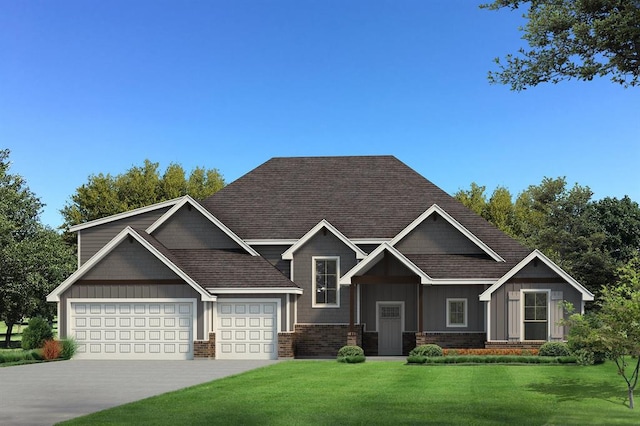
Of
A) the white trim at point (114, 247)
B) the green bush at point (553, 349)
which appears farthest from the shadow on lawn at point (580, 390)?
the white trim at point (114, 247)

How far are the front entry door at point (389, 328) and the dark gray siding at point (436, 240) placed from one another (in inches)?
105

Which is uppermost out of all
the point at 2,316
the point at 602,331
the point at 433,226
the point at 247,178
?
the point at 247,178

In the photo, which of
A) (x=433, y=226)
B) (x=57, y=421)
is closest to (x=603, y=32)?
(x=57, y=421)

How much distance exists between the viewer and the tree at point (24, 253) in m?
46.2

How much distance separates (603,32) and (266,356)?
21.1m

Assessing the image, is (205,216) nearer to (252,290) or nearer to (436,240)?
(252,290)

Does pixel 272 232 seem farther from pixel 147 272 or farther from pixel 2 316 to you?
pixel 2 316

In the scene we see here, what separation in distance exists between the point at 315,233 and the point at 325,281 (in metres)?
2.24

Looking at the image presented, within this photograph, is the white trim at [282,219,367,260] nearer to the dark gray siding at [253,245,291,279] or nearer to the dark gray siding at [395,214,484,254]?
the dark gray siding at [253,245,291,279]

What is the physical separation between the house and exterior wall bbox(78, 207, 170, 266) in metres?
0.05

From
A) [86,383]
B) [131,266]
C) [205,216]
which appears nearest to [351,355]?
[131,266]

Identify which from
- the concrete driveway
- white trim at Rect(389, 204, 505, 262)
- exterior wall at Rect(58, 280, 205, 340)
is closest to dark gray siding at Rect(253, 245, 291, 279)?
white trim at Rect(389, 204, 505, 262)

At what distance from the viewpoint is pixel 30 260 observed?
46438 mm

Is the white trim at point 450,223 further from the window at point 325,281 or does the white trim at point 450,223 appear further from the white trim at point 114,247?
the white trim at point 114,247
